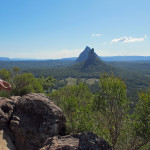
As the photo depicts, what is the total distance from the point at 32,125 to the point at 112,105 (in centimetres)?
996

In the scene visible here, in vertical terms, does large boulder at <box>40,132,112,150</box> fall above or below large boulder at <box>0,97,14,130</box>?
below

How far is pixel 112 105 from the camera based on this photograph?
15.5m

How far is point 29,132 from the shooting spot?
16.5m

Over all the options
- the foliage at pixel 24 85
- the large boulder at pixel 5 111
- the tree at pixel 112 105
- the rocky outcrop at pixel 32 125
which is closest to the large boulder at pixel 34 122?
the rocky outcrop at pixel 32 125

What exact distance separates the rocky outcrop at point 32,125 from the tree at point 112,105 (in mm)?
2770

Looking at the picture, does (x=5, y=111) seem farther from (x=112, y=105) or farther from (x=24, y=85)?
(x=24, y=85)

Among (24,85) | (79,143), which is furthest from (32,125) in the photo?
(24,85)

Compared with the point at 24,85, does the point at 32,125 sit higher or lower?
lower

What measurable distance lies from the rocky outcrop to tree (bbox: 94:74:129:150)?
2.77 meters

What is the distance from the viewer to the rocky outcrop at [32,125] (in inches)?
581

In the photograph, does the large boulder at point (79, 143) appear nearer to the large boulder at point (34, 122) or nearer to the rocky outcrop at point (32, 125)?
the rocky outcrop at point (32, 125)

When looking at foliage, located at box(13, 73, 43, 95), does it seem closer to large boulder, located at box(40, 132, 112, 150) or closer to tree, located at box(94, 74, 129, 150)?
large boulder, located at box(40, 132, 112, 150)

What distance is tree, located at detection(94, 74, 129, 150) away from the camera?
14.6 m

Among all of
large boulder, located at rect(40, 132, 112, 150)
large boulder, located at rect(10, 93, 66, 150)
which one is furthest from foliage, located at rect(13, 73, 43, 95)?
large boulder, located at rect(40, 132, 112, 150)
